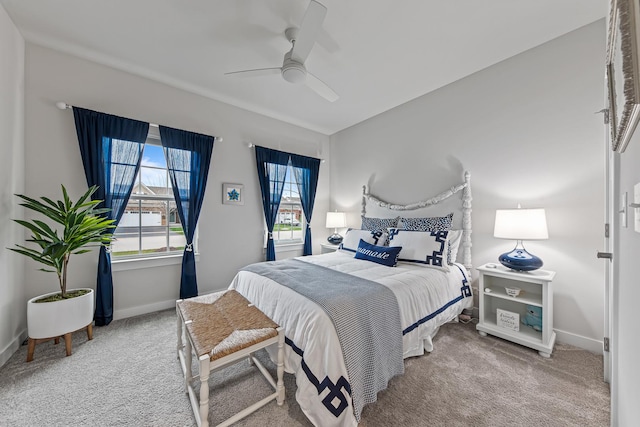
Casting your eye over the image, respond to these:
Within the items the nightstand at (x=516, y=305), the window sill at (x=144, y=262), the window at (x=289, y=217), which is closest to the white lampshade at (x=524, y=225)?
the nightstand at (x=516, y=305)

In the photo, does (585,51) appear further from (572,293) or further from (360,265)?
(360,265)

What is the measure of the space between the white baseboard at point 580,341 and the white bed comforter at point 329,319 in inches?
28.4

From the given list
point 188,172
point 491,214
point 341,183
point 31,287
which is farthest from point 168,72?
point 491,214

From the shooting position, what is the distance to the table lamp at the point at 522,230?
2.04m

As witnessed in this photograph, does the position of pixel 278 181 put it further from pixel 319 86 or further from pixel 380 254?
pixel 380 254

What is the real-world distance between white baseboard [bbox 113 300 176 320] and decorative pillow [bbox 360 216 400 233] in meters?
2.79

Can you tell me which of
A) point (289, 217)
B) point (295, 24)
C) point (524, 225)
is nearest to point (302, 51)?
point (295, 24)

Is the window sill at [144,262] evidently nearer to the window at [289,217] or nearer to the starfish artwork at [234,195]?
the starfish artwork at [234,195]

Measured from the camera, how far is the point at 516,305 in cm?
242

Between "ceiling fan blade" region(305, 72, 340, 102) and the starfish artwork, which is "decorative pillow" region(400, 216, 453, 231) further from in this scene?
the starfish artwork

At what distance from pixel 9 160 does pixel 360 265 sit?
3.26 metres

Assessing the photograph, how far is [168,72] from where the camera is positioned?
2.74 meters

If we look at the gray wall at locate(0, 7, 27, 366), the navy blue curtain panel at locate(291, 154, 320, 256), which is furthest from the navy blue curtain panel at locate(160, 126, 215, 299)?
the navy blue curtain panel at locate(291, 154, 320, 256)

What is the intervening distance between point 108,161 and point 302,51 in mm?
2339
